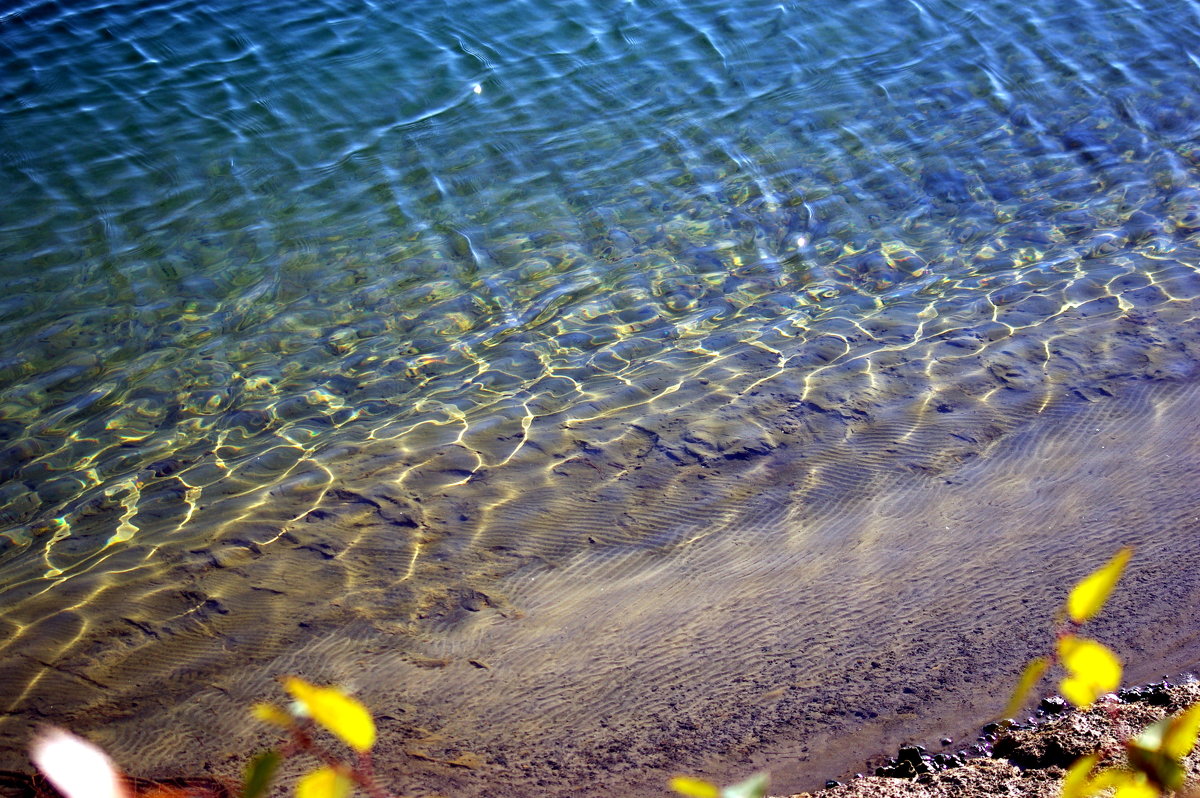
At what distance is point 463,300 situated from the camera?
19.8 ft

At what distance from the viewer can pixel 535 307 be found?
5.96 meters

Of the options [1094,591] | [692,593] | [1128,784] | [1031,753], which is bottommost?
[692,593]

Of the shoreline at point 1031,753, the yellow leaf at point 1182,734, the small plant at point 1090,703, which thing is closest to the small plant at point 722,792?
the small plant at point 1090,703

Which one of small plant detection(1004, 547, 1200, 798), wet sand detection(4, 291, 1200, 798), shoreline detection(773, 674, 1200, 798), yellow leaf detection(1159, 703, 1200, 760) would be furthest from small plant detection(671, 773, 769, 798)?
wet sand detection(4, 291, 1200, 798)

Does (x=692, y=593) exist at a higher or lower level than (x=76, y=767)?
lower

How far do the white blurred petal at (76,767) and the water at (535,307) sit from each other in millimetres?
2765

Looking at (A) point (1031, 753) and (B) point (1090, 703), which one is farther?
(A) point (1031, 753)

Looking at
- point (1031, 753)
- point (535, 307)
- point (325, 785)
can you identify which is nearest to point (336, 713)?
point (325, 785)

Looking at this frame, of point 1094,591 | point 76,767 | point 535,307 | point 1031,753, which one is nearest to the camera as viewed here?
point 76,767

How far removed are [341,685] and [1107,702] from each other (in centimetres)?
283

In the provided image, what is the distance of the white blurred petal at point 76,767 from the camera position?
0.76 m

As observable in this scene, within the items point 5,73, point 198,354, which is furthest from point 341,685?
point 5,73

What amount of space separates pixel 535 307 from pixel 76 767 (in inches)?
207

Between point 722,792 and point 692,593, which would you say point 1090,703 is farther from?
point 692,593
